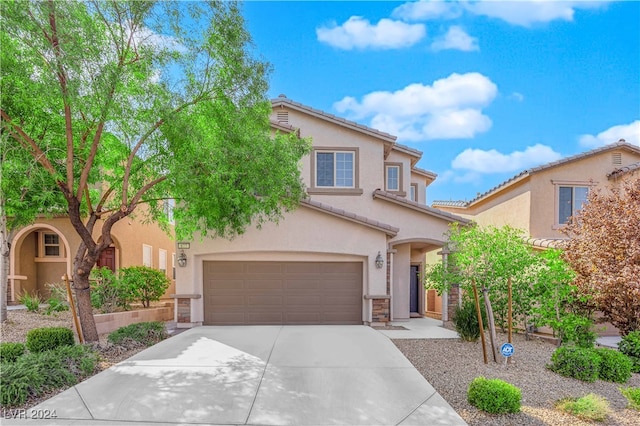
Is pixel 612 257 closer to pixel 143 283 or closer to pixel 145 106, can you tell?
pixel 145 106

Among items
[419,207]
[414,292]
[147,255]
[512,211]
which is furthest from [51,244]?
[512,211]

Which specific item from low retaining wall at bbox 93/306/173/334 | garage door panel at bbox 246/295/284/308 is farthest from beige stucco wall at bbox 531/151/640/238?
low retaining wall at bbox 93/306/173/334

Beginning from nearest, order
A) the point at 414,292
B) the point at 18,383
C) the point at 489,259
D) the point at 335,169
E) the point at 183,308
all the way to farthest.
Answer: the point at 18,383 < the point at 489,259 < the point at 183,308 < the point at 335,169 < the point at 414,292

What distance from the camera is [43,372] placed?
5.58m

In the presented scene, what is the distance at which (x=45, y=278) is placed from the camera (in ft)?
49.5

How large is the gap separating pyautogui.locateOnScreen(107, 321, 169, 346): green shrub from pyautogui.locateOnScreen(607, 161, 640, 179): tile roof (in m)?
17.7

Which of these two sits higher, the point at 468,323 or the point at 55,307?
the point at 468,323

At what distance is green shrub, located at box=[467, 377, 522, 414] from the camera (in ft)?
16.1

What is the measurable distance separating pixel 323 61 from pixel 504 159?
63.5 metres

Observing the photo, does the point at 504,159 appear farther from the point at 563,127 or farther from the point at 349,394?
the point at 349,394

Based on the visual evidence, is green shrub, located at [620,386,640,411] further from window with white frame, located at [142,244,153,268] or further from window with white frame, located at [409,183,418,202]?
window with white frame, located at [142,244,153,268]

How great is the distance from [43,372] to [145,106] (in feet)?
17.9

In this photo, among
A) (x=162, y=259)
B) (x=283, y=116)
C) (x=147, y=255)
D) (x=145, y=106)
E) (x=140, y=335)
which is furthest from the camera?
(x=162, y=259)

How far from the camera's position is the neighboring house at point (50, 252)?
14.0 m
